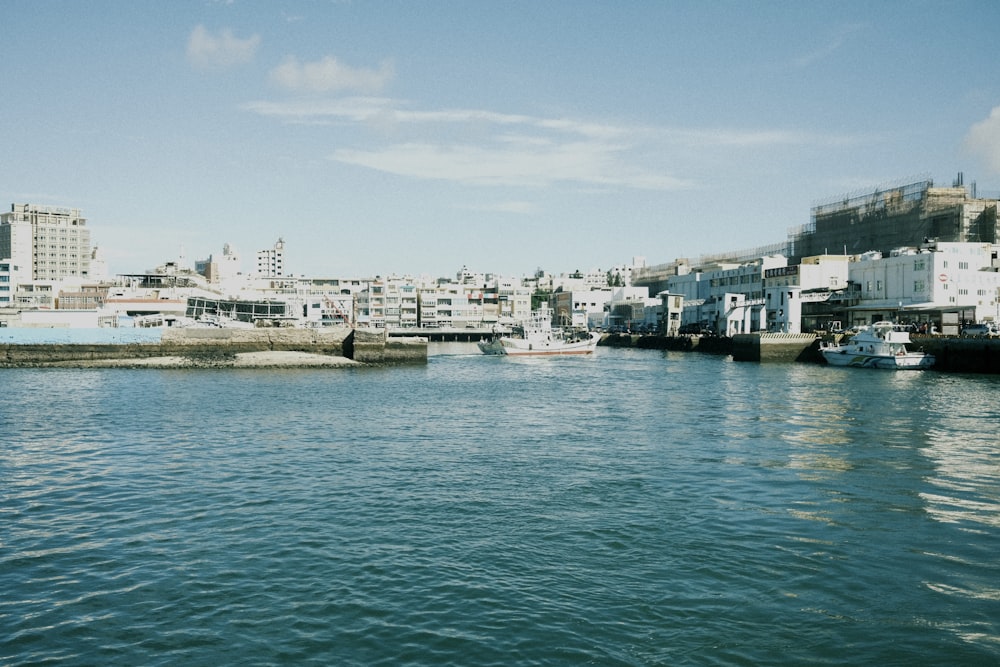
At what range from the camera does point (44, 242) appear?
182500 millimetres

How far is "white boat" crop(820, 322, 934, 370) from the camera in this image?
6019 cm

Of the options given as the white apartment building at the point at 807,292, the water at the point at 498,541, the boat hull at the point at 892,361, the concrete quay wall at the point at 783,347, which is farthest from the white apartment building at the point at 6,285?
the boat hull at the point at 892,361

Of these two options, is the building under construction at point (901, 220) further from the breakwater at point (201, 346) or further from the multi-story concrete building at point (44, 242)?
the multi-story concrete building at point (44, 242)

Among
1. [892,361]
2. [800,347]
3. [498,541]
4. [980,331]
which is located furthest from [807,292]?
[498,541]

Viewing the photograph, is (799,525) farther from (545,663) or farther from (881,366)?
(881,366)

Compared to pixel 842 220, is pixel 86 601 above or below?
below

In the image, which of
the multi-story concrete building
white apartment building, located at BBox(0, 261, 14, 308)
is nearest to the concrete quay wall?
white apartment building, located at BBox(0, 261, 14, 308)

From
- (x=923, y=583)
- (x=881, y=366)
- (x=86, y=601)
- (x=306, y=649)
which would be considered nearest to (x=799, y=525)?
(x=923, y=583)

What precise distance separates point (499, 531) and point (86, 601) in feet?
23.4

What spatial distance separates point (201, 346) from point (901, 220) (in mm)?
88330

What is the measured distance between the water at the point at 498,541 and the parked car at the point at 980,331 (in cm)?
3968

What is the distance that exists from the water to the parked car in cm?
3968

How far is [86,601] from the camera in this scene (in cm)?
1117

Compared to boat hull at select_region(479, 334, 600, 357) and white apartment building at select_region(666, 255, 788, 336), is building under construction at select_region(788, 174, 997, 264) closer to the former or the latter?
white apartment building at select_region(666, 255, 788, 336)
